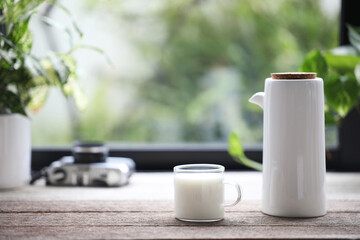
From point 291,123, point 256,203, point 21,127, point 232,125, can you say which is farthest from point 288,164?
point 232,125

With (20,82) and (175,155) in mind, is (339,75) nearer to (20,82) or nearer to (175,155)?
(175,155)

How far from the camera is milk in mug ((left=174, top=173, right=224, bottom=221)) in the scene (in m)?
0.83

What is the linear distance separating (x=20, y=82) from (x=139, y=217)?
484mm

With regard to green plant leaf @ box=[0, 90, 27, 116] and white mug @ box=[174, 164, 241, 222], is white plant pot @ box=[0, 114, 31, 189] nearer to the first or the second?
green plant leaf @ box=[0, 90, 27, 116]

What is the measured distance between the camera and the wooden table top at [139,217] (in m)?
0.76

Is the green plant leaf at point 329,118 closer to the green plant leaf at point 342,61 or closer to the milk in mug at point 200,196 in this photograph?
the green plant leaf at point 342,61

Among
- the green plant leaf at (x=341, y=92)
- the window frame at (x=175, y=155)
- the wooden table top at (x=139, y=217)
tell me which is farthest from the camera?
the window frame at (x=175, y=155)

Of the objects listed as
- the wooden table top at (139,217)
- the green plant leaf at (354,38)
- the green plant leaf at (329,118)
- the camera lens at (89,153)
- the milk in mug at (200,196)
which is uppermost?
the green plant leaf at (354,38)

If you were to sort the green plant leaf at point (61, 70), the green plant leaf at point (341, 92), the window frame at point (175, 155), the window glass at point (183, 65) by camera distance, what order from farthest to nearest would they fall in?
the window glass at point (183, 65), the window frame at point (175, 155), the green plant leaf at point (341, 92), the green plant leaf at point (61, 70)

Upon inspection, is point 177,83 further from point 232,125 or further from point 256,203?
point 256,203

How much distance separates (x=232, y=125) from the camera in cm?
170

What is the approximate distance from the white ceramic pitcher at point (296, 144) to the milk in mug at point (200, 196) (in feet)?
0.34

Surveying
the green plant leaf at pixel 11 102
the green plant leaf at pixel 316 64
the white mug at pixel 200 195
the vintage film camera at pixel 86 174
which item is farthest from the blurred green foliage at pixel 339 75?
the green plant leaf at pixel 11 102

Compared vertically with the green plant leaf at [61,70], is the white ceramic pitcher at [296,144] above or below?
below
